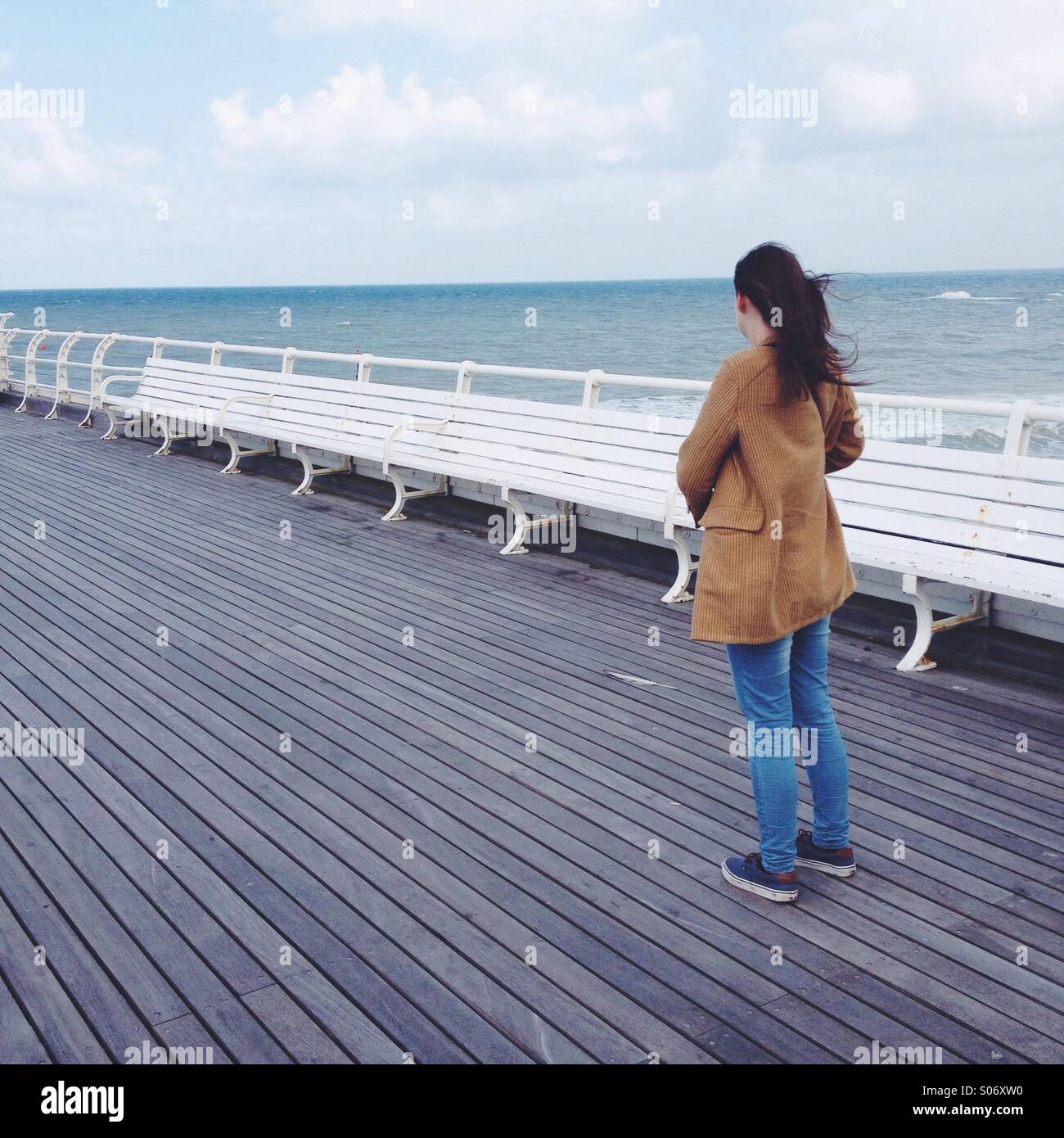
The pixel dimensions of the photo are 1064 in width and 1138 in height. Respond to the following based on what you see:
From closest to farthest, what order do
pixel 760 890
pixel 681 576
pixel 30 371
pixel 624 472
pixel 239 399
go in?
pixel 760 890
pixel 681 576
pixel 624 472
pixel 239 399
pixel 30 371

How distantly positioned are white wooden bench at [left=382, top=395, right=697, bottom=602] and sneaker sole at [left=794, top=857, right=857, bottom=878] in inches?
103

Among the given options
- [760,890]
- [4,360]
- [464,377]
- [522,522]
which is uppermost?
[4,360]

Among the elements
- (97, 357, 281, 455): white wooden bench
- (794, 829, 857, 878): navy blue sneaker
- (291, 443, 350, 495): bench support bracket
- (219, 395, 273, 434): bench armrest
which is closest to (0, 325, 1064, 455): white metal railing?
(97, 357, 281, 455): white wooden bench

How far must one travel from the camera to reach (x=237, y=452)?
401 inches

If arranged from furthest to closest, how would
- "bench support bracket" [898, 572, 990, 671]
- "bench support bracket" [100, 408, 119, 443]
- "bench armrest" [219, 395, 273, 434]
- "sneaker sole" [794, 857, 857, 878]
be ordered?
"bench support bracket" [100, 408, 119, 443], "bench armrest" [219, 395, 273, 434], "bench support bracket" [898, 572, 990, 671], "sneaker sole" [794, 857, 857, 878]

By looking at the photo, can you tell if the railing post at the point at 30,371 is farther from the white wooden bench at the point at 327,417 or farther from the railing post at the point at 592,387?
the railing post at the point at 592,387

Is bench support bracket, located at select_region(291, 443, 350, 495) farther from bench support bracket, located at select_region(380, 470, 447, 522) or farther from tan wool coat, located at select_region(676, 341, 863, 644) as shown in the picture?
tan wool coat, located at select_region(676, 341, 863, 644)

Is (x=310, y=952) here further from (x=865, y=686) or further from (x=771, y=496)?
(x=865, y=686)

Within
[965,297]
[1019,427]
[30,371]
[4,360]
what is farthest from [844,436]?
[965,297]

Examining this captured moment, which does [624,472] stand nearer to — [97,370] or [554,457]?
[554,457]

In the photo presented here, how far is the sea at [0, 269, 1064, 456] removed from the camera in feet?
112

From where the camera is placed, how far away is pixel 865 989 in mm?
2646

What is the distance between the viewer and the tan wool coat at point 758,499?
8.89 feet

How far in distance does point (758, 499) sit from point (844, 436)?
39 cm
